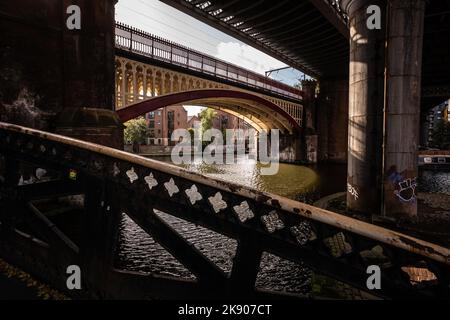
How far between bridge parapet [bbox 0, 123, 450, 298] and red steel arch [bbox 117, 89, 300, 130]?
41.7ft

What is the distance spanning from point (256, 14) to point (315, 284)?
17641 mm

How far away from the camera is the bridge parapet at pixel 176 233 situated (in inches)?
91.6

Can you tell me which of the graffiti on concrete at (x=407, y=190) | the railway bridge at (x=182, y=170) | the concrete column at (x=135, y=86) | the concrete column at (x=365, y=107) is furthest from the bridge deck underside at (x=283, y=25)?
the graffiti on concrete at (x=407, y=190)

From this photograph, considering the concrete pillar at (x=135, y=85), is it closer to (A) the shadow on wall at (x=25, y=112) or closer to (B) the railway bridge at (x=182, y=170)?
(B) the railway bridge at (x=182, y=170)

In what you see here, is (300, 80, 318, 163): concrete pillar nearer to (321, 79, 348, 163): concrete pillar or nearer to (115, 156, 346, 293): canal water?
(321, 79, 348, 163): concrete pillar

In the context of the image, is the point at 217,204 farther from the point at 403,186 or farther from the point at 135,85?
the point at 135,85

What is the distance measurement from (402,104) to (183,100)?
14239 mm

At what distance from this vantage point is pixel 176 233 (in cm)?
299

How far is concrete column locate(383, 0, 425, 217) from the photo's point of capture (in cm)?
935

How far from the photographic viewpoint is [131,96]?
53.9 feet

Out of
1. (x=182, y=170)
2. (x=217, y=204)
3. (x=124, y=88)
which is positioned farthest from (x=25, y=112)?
(x=124, y=88)
